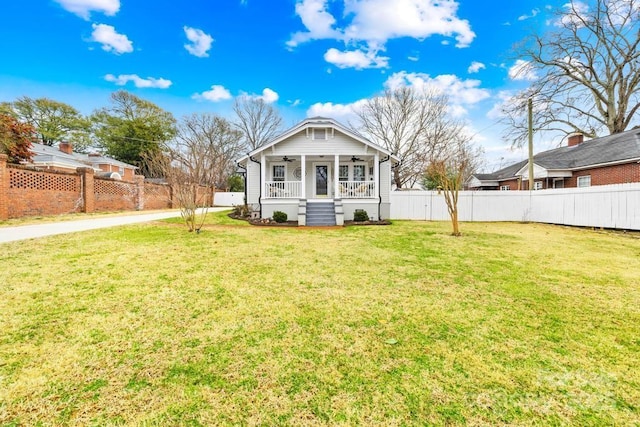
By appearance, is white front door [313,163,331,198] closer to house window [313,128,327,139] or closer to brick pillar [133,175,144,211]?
house window [313,128,327,139]

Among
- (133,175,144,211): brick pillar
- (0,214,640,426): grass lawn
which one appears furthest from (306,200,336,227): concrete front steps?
(133,175,144,211): brick pillar

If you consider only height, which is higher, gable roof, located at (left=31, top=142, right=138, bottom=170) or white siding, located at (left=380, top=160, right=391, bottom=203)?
gable roof, located at (left=31, top=142, right=138, bottom=170)

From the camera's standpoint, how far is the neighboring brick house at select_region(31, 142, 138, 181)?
22906mm

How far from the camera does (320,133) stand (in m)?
14.1

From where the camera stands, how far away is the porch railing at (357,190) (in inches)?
563

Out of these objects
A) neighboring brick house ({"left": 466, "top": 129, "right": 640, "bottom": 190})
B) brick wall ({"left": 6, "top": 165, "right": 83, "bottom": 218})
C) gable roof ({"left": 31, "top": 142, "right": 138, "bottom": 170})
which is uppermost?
gable roof ({"left": 31, "top": 142, "right": 138, "bottom": 170})

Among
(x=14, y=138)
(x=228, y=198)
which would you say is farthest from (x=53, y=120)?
(x=14, y=138)

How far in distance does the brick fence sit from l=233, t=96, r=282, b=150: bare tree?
17.2 metres

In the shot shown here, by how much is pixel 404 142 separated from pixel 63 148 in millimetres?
34704

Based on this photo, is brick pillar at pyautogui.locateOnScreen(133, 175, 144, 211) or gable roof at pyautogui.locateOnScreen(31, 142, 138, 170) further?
gable roof at pyautogui.locateOnScreen(31, 142, 138, 170)

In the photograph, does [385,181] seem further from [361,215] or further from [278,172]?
[278,172]

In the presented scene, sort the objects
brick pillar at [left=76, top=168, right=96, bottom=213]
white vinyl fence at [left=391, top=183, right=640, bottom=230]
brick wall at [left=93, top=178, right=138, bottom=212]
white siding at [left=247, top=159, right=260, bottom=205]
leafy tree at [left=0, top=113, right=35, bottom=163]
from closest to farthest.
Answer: white vinyl fence at [left=391, top=183, right=640, bottom=230] → brick pillar at [left=76, top=168, right=96, bottom=213] → leafy tree at [left=0, top=113, right=35, bottom=163] → white siding at [left=247, top=159, right=260, bottom=205] → brick wall at [left=93, top=178, right=138, bottom=212]

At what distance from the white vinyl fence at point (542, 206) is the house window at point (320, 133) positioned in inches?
206

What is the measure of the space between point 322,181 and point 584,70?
2355 centimetres
